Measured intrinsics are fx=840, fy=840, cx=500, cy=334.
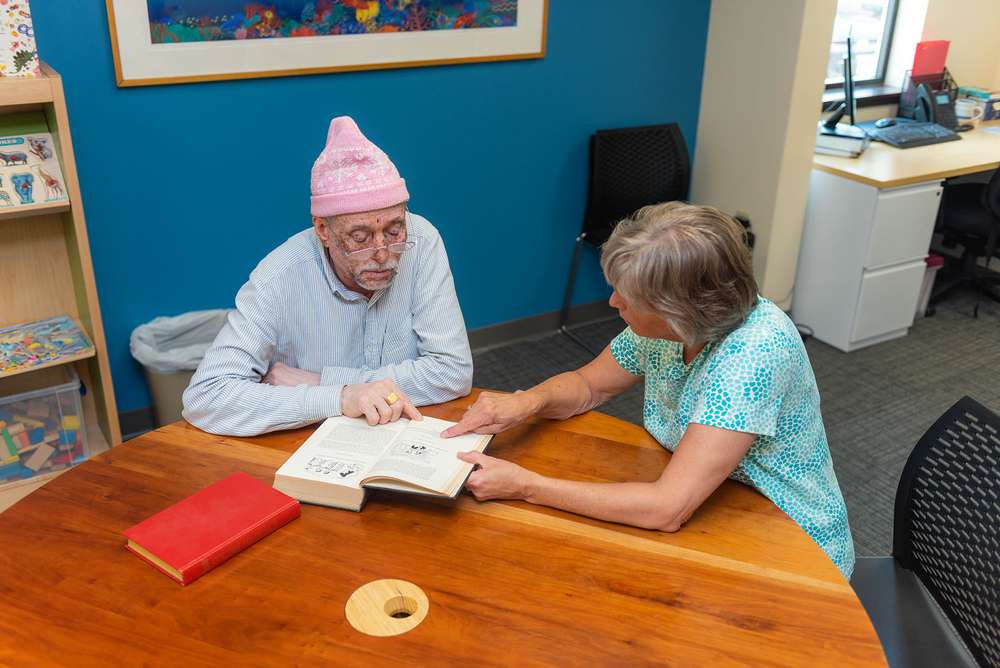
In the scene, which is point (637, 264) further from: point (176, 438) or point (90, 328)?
point (90, 328)

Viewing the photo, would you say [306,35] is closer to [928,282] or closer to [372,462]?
[372,462]

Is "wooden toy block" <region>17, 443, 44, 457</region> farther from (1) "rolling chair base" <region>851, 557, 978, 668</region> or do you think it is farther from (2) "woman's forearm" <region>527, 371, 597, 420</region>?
(1) "rolling chair base" <region>851, 557, 978, 668</region>

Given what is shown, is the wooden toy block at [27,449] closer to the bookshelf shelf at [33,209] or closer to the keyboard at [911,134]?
the bookshelf shelf at [33,209]

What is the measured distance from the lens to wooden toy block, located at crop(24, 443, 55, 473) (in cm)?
274

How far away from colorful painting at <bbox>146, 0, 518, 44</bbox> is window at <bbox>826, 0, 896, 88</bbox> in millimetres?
2143

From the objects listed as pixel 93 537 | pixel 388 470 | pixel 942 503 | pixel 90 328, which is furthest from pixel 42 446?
pixel 942 503

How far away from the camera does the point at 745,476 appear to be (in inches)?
62.9

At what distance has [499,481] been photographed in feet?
4.94

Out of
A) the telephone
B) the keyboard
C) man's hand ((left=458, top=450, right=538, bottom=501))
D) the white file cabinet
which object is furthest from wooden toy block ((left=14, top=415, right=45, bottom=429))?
the telephone

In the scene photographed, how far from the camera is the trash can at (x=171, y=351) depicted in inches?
118

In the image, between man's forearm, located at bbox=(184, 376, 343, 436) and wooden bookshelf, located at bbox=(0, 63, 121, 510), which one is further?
wooden bookshelf, located at bbox=(0, 63, 121, 510)

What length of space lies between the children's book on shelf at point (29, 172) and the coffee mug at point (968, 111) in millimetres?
4522

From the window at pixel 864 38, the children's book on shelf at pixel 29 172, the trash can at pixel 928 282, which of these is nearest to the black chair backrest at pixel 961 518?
the children's book on shelf at pixel 29 172

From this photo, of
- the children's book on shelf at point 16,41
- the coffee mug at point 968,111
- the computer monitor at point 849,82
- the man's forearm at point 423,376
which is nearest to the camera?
the man's forearm at point 423,376
